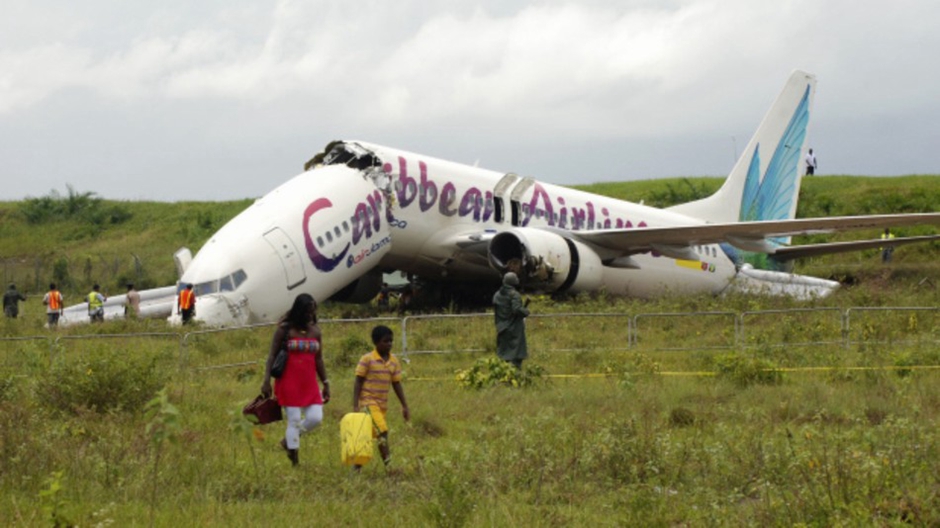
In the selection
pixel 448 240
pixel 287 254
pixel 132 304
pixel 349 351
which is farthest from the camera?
pixel 132 304

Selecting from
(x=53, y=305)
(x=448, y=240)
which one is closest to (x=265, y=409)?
(x=448, y=240)

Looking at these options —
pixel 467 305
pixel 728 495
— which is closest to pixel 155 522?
pixel 728 495

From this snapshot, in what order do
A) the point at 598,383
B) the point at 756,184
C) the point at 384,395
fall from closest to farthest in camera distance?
1. the point at 384,395
2. the point at 598,383
3. the point at 756,184

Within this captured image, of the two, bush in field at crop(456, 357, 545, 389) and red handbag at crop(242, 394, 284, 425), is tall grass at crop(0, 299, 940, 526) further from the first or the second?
red handbag at crop(242, 394, 284, 425)

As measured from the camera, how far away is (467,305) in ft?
95.1

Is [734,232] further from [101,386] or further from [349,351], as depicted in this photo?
[101,386]

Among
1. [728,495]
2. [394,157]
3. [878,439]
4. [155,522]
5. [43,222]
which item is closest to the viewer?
[155,522]

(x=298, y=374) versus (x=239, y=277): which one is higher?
(x=239, y=277)

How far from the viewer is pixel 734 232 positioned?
2634cm

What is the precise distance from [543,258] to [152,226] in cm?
3386

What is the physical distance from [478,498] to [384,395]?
81.2 inches

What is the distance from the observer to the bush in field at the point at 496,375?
14875mm

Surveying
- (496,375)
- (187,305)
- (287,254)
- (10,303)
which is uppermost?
(287,254)

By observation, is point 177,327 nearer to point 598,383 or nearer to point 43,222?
point 598,383
